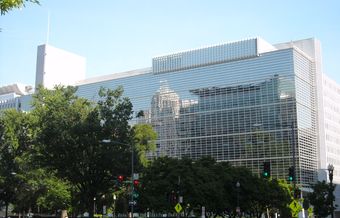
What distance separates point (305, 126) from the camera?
122000mm

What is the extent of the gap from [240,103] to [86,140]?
82861 millimetres

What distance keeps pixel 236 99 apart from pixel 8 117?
6958 cm

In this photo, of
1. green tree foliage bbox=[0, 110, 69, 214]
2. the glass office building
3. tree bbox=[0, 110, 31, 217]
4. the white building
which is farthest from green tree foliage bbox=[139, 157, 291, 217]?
the white building

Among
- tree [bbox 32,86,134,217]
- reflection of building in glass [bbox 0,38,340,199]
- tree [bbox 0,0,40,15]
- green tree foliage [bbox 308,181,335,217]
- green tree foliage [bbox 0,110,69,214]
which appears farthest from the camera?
reflection of building in glass [bbox 0,38,340,199]

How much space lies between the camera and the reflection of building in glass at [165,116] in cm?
13825

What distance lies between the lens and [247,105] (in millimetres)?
125625

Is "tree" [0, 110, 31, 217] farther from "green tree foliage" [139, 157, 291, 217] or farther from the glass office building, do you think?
the glass office building

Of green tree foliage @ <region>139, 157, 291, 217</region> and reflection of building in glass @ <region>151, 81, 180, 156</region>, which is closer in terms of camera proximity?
green tree foliage @ <region>139, 157, 291, 217</region>

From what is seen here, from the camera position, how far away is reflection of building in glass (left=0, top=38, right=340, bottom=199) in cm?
12000

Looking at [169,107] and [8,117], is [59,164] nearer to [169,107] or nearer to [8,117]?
[8,117]

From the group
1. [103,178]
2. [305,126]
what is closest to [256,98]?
[305,126]

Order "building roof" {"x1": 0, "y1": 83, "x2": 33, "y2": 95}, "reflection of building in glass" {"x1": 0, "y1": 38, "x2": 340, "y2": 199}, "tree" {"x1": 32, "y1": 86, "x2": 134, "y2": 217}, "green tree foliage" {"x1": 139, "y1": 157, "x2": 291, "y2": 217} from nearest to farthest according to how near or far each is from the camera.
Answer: "tree" {"x1": 32, "y1": 86, "x2": 134, "y2": 217}
"green tree foliage" {"x1": 139, "y1": 157, "x2": 291, "y2": 217}
"reflection of building in glass" {"x1": 0, "y1": 38, "x2": 340, "y2": 199}
"building roof" {"x1": 0, "y1": 83, "x2": 33, "y2": 95}

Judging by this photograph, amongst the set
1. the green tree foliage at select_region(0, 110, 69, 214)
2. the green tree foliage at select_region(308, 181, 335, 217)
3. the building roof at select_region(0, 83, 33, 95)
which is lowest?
the green tree foliage at select_region(308, 181, 335, 217)

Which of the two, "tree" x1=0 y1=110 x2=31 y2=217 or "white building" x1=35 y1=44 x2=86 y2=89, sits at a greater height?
"white building" x1=35 y1=44 x2=86 y2=89
